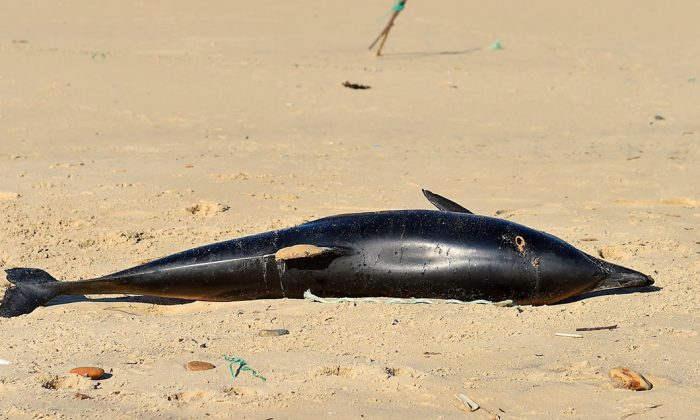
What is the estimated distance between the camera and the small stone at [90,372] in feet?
13.4

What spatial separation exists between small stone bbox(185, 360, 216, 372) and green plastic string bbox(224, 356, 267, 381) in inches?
3.2

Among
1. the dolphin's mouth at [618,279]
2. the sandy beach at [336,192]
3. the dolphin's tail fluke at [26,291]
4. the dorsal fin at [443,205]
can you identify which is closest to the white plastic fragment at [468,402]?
the sandy beach at [336,192]

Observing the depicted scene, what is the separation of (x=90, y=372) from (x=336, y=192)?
4.33m

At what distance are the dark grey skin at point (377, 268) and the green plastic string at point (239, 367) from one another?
2.90 feet

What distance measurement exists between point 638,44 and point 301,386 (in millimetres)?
17527

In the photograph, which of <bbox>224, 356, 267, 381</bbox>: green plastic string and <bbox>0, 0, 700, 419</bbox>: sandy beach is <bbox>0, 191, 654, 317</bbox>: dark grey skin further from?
<bbox>224, 356, 267, 381</bbox>: green plastic string

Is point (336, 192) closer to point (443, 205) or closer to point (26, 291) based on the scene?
point (443, 205)

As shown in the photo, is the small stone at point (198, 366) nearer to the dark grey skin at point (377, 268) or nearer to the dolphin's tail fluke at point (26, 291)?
the dark grey skin at point (377, 268)

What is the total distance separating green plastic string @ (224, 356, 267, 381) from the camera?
163 inches

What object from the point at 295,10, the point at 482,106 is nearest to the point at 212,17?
the point at 295,10

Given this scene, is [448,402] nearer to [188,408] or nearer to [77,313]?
[188,408]

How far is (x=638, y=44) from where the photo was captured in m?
20.2

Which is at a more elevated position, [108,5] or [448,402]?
[448,402]

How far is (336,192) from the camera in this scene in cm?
827
